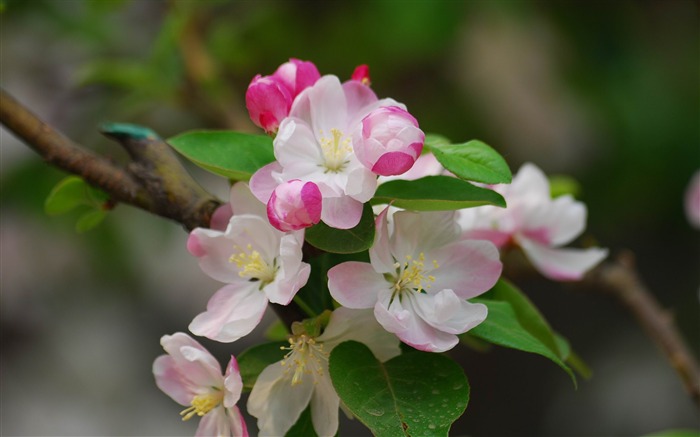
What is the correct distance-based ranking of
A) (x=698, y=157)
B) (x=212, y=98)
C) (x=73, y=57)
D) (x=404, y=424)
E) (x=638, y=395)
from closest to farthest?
(x=404, y=424) < (x=212, y=98) < (x=73, y=57) < (x=698, y=157) < (x=638, y=395)

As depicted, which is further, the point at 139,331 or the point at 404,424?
the point at 139,331

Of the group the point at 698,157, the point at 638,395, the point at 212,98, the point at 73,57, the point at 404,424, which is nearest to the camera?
the point at 404,424

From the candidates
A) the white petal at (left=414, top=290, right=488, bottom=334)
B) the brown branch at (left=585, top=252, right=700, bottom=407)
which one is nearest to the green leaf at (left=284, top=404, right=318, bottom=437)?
the white petal at (left=414, top=290, right=488, bottom=334)

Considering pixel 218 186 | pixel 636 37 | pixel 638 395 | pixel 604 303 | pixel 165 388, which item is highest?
pixel 165 388

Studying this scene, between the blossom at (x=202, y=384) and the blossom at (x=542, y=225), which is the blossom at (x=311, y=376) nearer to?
the blossom at (x=202, y=384)

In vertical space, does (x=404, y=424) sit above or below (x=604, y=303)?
above

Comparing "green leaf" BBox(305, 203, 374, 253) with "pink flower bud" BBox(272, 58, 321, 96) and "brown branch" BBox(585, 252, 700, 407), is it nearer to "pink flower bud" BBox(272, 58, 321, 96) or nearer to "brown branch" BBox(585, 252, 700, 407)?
"pink flower bud" BBox(272, 58, 321, 96)

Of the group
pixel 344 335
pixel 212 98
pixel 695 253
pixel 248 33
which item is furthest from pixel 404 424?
pixel 695 253

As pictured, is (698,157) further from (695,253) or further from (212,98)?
(212,98)
